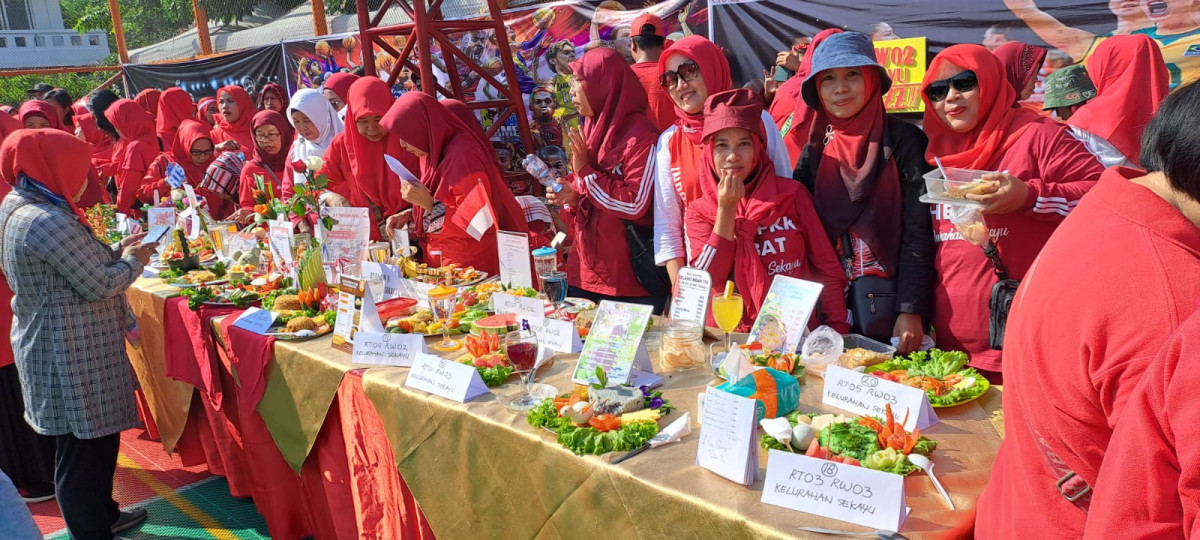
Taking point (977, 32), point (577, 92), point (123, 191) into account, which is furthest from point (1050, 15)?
point (123, 191)

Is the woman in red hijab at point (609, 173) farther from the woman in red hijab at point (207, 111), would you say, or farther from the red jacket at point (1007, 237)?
the woman in red hijab at point (207, 111)

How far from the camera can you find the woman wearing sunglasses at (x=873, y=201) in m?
2.26

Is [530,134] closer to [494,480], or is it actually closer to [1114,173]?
[494,480]

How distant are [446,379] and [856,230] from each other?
4.18 ft

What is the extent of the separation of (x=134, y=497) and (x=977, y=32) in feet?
15.8

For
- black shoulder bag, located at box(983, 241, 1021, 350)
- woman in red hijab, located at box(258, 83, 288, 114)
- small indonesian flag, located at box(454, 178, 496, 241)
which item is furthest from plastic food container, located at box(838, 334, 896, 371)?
woman in red hijab, located at box(258, 83, 288, 114)

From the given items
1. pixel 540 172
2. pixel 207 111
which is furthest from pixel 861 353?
pixel 207 111

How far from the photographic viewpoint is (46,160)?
2760 millimetres

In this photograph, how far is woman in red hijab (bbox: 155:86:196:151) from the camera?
739 centimetres

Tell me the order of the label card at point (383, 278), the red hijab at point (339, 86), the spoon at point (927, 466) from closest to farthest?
1. the spoon at point (927, 466)
2. the label card at point (383, 278)
3. the red hijab at point (339, 86)

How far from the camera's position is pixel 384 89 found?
3973 mm

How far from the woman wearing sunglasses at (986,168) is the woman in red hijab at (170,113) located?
726cm

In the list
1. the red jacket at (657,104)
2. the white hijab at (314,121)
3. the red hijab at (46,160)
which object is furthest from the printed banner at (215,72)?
the red hijab at (46,160)

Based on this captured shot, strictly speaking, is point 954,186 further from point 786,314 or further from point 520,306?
point 520,306
